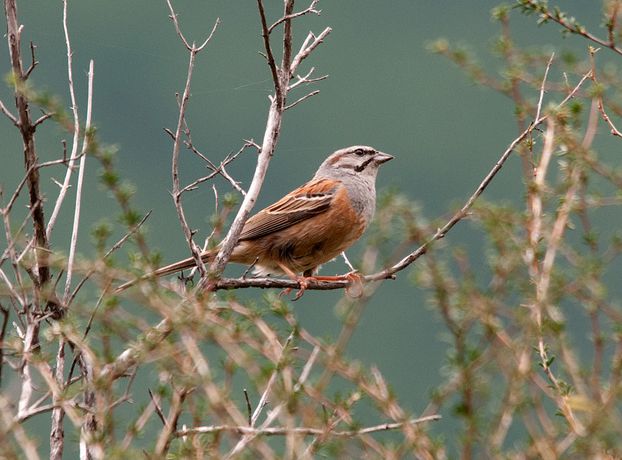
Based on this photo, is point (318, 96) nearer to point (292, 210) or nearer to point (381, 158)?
point (381, 158)

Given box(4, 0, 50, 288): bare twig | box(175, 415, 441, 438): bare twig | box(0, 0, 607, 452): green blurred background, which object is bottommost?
box(0, 0, 607, 452): green blurred background

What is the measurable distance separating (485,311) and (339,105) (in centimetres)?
9441

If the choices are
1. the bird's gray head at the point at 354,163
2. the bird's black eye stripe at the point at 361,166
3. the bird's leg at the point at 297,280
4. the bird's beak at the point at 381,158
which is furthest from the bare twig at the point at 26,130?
the bird's beak at the point at 381,158

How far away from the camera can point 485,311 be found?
418cm

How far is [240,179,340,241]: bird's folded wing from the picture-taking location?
8938 millimetres

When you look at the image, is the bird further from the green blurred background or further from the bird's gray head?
the green blurred background

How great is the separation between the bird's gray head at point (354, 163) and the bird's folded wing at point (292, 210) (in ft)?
0.97

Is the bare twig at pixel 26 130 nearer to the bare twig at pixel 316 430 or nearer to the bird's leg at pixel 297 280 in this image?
the bare twig at pixel 316 430

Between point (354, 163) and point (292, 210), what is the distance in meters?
0.91

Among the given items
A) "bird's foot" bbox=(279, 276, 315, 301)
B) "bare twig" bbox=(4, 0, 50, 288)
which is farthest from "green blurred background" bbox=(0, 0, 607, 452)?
"bare twig" bbox=(4, 0, 50, 288)

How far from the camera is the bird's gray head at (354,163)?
31.6ft

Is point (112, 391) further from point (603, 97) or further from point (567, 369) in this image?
point (603, 97)

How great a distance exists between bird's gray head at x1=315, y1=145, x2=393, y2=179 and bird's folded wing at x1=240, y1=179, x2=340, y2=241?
297 mm

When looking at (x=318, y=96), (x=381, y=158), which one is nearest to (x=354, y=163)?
(x=381, y=158)
